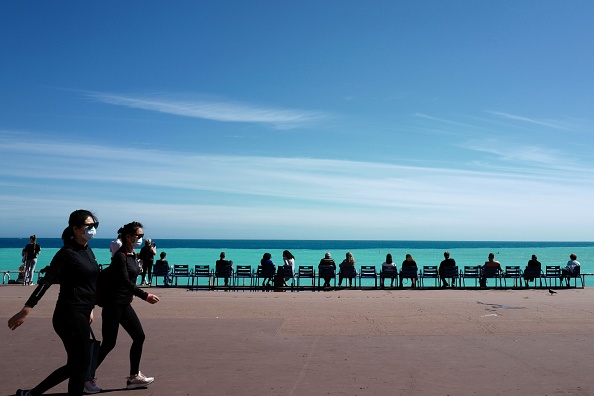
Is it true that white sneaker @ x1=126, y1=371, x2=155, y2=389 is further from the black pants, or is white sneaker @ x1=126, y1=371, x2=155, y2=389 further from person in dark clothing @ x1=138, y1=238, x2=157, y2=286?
person in dark clothing @ x1=138, y1=238, x2=157, y2=286

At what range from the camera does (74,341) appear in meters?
5.09

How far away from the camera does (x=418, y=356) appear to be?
26.3ft

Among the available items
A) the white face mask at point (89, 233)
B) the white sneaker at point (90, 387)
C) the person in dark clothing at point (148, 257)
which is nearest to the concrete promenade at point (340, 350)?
the white sneaker at point (90, 387)

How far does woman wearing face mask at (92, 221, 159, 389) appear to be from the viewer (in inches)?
242

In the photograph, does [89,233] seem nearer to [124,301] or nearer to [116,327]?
[124,301]

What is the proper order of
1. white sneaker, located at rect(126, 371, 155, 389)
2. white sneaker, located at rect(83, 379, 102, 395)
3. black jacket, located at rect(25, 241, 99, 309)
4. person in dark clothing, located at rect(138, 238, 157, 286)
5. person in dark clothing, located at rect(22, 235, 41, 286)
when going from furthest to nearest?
1. person in dark clothing, located at rect(22, 235, 41, 286)
2. person in dark clothing, located at rect(138, 238, 157, 286)
3. white sneaker, located at rect(126, 371, 155, 389)
4. white sneaker, located at rect(83, 379, 102, 395)
5. black jacket, located at rect(25, 241, 99, 309)

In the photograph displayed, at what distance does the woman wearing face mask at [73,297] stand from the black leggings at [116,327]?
0.86m

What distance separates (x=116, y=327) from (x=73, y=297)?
122 centimetres

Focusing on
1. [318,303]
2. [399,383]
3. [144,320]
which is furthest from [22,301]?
[399,383]

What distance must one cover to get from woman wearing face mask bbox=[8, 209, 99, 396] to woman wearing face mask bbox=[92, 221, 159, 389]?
853 mm

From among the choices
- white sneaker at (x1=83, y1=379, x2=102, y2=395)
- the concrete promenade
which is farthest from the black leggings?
the concrete promenade

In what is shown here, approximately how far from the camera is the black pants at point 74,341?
5.05 metres

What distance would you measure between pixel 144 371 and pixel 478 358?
4.39m

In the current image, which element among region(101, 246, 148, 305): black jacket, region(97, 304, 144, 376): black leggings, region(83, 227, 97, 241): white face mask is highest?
region(83, 227, 97, 241): white face mask
